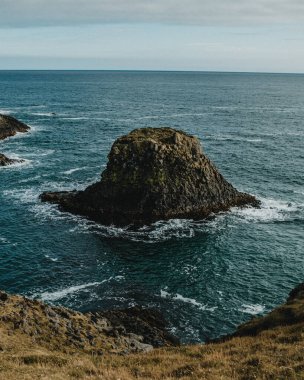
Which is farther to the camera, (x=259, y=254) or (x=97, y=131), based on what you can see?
(x=97, y=131)

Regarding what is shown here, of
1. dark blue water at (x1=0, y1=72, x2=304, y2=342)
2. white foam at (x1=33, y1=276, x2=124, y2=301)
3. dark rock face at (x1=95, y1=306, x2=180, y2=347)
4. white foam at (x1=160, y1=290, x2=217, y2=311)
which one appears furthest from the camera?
white foam at (x1=33, y1=276, x2=124, y2=301)

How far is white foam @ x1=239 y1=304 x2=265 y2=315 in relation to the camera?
4659 centimetres

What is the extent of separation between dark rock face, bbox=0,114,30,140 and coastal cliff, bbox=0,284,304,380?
104 meters

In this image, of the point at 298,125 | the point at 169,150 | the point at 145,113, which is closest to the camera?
the point at 169,150

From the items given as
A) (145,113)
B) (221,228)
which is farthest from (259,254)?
(145,113)

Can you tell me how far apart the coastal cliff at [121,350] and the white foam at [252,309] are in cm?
613

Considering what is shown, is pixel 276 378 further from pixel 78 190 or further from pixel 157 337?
pixel 78 190

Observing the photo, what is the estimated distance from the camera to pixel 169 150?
7475cm

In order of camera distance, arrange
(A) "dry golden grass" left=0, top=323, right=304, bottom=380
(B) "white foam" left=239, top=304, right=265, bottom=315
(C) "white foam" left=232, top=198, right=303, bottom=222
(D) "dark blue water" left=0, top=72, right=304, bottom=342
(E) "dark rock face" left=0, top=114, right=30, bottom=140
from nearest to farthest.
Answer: (A) "dry golden grass" left=0, top=323, right=304, bottom=380 → (B) "white foam" left=239, top=304, right=265, bottom=315 → (D) "dark blue water" left=0, top=72, right=304, bottom=342 → (C) "white foam" left=232, top=198, right=303, bottom=222 → (E) "dark rock face" left=0, top=114, right=30, bottom=140

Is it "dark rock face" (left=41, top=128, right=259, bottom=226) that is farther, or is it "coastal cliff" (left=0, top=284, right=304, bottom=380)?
"dark rock face" (left=41, top=128, right=259, bottom=226)

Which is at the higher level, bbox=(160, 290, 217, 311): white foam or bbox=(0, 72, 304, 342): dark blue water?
bbox=(0, 72, 304, 342): dark blue water

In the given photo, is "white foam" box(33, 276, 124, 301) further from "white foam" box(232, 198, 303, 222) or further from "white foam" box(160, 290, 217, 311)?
"white foam" box(232, 198, 303, 222)

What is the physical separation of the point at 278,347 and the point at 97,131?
409 feet

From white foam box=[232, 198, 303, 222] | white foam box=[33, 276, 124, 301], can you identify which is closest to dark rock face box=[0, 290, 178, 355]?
white foam box=[33, 276, 124, 301]
